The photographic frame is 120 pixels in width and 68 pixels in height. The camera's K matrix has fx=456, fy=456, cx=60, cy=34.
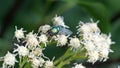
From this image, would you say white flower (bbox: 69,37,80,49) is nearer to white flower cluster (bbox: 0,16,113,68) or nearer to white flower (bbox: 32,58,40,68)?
white flower cluster (bbox: 0,16,113,68)

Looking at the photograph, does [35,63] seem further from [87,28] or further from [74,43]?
[87,28]

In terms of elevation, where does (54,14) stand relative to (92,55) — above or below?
above

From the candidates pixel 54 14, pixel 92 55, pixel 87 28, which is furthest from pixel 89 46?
pixel 54 14

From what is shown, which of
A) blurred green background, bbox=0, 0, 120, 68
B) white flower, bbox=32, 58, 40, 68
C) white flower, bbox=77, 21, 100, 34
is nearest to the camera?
white flower, bbox=32, 58, 40, 68

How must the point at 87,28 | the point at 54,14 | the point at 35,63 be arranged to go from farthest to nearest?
the point at 54,14
the point at 87,28
the point at 35,63

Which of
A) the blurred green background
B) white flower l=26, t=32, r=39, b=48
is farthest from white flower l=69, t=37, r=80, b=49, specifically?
the blurred green background

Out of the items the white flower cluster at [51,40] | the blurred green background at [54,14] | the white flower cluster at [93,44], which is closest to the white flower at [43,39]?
the white flower cluster at [51,40]

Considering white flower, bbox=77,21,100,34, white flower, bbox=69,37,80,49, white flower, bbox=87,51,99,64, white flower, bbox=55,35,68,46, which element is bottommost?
white flower, bbox=87,51,99,64

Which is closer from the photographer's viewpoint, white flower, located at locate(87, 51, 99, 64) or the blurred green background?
white flower, located at locate(87, 51, 99, 64)
